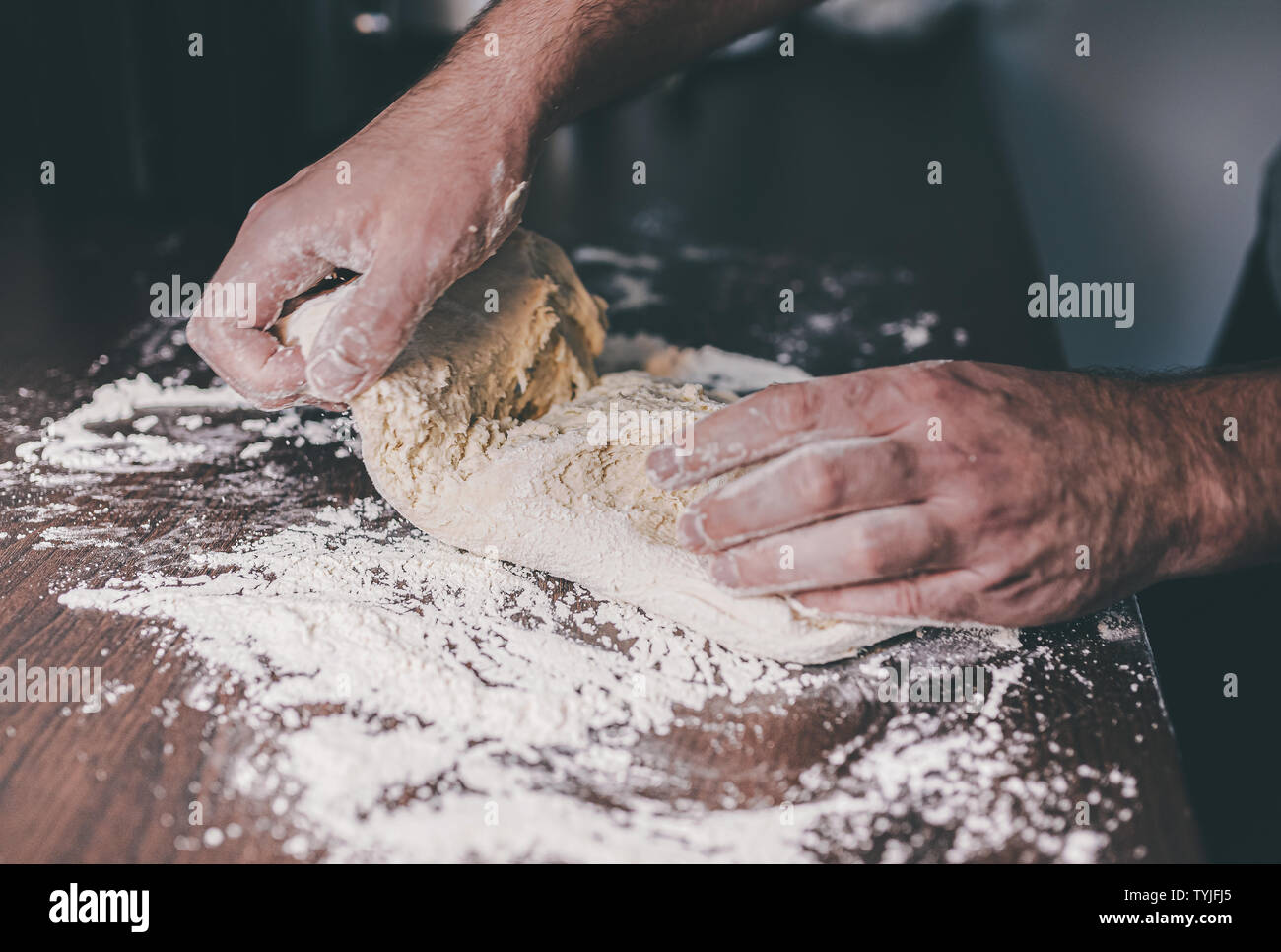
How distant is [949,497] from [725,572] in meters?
0.25

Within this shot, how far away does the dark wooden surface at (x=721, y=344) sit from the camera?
0.88 metres

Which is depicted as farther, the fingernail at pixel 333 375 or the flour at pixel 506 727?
the fingernail at pixel 333 375

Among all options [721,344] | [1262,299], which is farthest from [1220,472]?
[1262,299]

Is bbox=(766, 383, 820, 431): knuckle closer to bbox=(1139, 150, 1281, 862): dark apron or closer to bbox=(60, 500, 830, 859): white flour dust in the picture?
bbox=(60, 500, 830, 859): white flour dust

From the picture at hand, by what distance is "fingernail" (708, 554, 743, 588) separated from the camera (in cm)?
102

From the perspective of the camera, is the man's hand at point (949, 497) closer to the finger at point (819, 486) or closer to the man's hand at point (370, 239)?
the finger at point (819, 486)

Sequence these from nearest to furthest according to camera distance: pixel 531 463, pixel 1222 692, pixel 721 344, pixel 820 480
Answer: pixel 820 480 → pixel 531 463 → pixel 1222 692 → pixel 721 344

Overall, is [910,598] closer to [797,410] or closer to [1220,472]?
[797,410]

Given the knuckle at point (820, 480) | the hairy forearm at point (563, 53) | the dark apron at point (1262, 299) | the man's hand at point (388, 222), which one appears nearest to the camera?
the knuckle at point (820, 480)

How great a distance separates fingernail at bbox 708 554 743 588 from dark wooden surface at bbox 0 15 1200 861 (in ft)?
0.46

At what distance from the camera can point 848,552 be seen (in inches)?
38.3

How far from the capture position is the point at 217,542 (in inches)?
48.6

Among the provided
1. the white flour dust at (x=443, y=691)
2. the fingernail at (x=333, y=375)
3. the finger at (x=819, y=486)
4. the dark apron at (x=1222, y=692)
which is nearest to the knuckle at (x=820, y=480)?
the finger at (x=819, y=486)

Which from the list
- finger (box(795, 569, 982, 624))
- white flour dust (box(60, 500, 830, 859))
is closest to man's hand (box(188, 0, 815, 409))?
white flour dust (box(60, 500, 830, 859))
